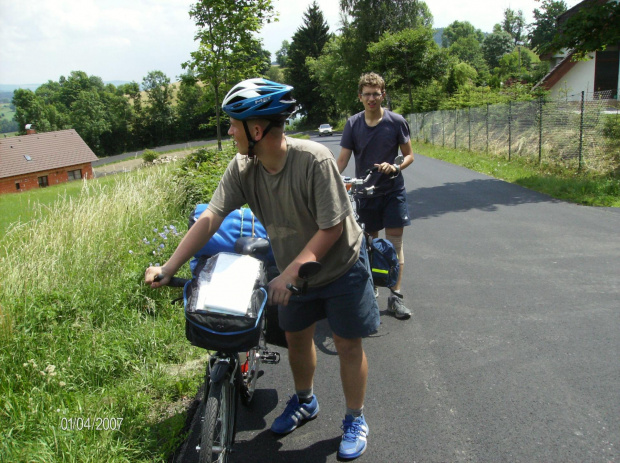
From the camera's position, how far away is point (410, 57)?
3562 centimetres

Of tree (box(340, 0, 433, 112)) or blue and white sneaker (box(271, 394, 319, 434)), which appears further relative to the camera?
tree (box(340, 0, 433, 112))

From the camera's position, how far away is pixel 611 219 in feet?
27.2

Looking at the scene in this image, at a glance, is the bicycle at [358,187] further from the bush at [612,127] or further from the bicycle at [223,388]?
the bush at [612,127]

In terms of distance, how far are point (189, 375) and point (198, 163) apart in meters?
6.54

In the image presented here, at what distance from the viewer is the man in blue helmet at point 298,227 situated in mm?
2428

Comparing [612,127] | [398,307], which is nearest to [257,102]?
[398,307]

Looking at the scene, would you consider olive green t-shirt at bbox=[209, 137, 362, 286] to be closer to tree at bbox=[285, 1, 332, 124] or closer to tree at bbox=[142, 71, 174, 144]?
tree at bbox=[285, 1, 332, 124]

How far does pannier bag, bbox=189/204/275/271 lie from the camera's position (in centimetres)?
332

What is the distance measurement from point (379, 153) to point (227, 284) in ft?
9.11

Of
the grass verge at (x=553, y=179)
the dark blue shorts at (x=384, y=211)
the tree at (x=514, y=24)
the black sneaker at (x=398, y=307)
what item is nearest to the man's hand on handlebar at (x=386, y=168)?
the dark blue shorts at (x=384, y=211)

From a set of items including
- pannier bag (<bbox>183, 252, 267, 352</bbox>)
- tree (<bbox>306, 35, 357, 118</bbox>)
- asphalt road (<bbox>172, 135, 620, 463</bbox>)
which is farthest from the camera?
tree (<bbox>306, 35, 357, 118</bbox>)

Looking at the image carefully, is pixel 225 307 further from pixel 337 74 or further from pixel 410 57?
pixel 337 74

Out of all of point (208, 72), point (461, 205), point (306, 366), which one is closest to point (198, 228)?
point (306, 366)

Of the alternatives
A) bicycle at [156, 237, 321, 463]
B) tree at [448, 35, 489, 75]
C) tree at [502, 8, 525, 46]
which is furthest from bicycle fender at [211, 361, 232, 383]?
tree at [502, 8, 525, 46]
